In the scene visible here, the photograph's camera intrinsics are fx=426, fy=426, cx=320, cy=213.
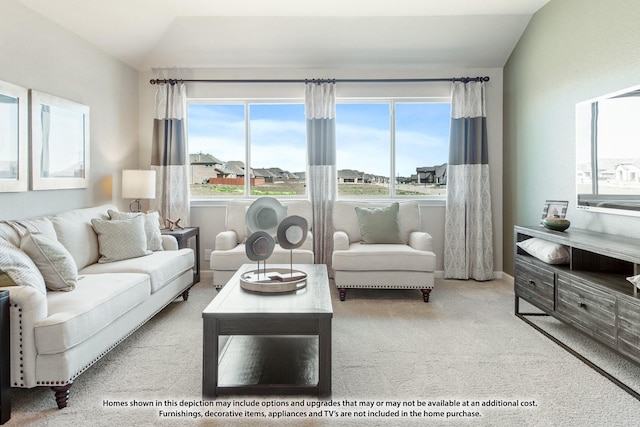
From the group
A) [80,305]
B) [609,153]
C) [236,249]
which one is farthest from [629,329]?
[236,249]

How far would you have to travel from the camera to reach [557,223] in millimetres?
3262

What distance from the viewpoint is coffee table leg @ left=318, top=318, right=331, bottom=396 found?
2145mm

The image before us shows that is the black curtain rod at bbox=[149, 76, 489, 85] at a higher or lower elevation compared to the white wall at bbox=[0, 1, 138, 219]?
higher

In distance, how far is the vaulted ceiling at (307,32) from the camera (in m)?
4.06

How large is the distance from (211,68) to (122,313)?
330 cm

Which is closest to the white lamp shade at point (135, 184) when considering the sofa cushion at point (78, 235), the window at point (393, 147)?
the sofa cushion at point (78, 235)

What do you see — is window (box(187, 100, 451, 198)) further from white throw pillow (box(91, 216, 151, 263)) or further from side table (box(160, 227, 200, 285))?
white throw pillow (box(91, 216, 151, 263))

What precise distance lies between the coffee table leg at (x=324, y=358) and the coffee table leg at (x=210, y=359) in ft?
1.73

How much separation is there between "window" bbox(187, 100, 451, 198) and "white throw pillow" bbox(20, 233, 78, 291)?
2680 millimetres

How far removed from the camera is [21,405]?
6.87ft

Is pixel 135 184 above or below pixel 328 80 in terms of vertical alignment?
below

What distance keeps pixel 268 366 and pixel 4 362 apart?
1259 mm

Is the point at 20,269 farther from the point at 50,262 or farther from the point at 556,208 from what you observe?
the point at 556,208

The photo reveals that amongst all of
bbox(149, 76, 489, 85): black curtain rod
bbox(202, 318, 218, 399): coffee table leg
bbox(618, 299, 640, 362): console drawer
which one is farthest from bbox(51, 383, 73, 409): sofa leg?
bbox(149, 76, 489, 85): black curtain rod
